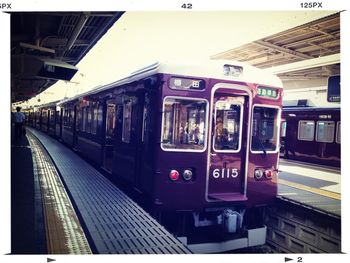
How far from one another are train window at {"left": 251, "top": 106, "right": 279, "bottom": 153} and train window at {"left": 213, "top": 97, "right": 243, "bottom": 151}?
0.90 ft

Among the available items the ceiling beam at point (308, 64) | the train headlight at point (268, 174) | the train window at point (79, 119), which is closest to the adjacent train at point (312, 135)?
the ceiling beam at point (308, 64)

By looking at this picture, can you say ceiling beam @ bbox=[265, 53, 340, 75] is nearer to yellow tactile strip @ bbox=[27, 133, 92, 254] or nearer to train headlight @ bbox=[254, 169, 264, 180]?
train headlight @ bbox=[254, 169, 264, 180]

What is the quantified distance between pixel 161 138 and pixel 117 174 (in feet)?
7.04

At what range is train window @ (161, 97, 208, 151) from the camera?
3809 millimetres

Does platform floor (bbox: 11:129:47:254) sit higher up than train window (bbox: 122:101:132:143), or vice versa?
train window (bbox: 122:101:132:143)

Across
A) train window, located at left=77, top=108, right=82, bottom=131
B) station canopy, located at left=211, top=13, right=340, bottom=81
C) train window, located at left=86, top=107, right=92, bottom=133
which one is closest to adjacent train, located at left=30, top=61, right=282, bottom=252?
station canopy, located at left=211, top=13, right=340, bottom=81

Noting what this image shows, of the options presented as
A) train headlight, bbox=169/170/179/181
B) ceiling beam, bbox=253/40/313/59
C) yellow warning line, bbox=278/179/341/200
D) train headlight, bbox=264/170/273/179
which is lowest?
yellow warning line, bbox=278/179/341/200

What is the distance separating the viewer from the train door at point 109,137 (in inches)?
243

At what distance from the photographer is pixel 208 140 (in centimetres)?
392

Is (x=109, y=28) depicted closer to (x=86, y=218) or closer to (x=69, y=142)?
(x=86, y=218)

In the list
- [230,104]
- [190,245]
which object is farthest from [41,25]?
[190,245]

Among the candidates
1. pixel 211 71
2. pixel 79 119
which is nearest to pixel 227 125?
pixel 211 71

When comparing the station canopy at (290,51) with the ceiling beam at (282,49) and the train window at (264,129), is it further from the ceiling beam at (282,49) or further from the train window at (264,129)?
the train window at (264,129)

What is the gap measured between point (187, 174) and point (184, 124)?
1.97 feet
